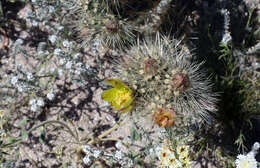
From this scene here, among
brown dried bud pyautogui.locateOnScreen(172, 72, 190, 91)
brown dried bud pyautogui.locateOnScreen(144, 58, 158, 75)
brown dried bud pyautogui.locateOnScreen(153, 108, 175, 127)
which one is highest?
brown dried bud pyautogui.locateOnScreen(144, 58, 158, 75)

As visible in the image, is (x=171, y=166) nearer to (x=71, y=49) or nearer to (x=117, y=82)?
(x=117, y=82)

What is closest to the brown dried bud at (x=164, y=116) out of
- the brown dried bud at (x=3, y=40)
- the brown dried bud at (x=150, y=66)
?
the brown dried bud at (x=150, y=66)

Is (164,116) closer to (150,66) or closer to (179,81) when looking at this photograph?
(179,81)

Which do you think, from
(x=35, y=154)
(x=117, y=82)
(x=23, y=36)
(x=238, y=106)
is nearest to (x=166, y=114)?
(x=117, y=82)

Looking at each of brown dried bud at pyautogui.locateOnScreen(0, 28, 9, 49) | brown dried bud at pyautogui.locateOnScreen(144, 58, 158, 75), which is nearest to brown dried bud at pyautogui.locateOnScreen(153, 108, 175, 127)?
brown dried bud at pyautogui.locateOnScreen(144, 58, 158, 75)

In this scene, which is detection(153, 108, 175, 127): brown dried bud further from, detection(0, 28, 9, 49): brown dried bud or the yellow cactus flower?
detection(0, 28, 9, 49): brown dried bud

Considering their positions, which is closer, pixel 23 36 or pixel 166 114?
pixel 166 114

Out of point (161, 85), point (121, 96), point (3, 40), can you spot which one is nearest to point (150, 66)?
point (161, 85)
